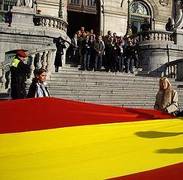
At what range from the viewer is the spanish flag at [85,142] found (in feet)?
15.9

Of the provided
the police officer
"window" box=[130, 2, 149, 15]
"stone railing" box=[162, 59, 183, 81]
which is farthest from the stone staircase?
"window" box=[130, 2, 149, 15]

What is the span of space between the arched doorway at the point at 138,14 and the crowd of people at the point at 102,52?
8695mm

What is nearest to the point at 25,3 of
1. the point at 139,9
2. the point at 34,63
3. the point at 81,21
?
Answer: the point at 34,63

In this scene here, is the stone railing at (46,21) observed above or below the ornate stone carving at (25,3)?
below

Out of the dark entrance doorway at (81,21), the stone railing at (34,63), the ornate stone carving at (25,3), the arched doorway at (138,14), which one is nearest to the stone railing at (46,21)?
the ornate stone carving at (25,3)

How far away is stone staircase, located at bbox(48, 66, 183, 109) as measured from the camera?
1644 centimetres

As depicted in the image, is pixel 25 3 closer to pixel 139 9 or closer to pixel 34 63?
pixel 34 63

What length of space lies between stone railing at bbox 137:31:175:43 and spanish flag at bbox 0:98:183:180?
18.7m

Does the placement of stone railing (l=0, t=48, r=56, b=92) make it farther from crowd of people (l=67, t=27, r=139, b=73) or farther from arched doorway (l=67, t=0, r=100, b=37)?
arched doorway (l=67, t=0, r=100, b=37)

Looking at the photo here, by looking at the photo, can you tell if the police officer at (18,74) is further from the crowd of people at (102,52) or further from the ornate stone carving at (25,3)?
the ornate stone carving at (25,3)

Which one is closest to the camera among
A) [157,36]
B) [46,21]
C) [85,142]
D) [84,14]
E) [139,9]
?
[85,142]

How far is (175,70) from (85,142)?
60.9 feet

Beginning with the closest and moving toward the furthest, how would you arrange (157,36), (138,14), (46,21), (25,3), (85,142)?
(85,142) < (46,21) < (25,3) < (157,36) < (138,14)

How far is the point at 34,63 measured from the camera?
57.0 ft
